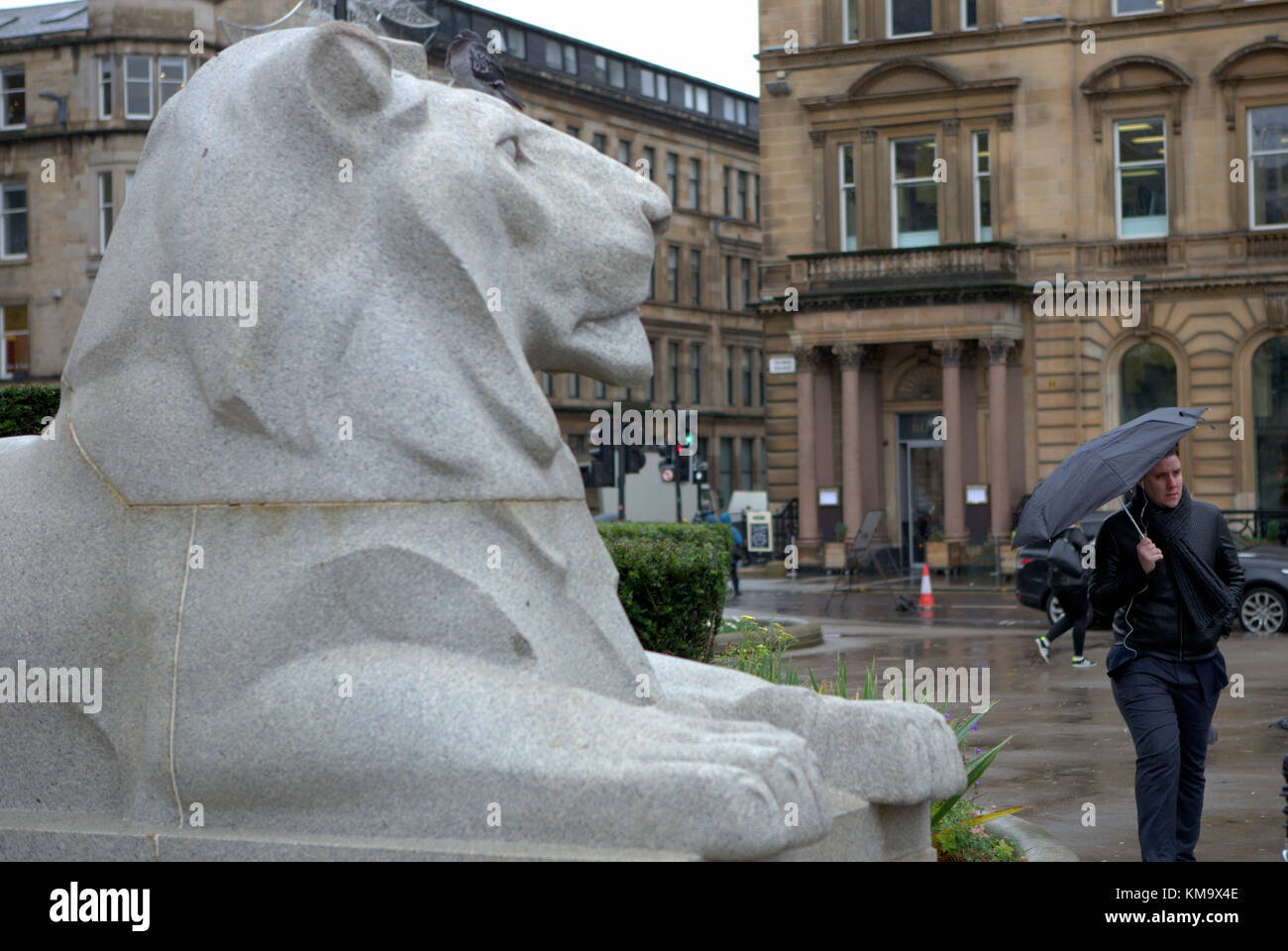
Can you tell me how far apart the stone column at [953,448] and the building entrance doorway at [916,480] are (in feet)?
4.92

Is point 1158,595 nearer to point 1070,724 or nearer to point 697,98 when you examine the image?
point 1070,724

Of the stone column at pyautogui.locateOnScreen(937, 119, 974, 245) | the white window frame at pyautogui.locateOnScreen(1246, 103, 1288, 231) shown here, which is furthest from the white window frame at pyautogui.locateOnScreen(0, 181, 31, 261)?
the white window frame at pyautogui.locateOnScreen(1246, 103, 1288, 231)

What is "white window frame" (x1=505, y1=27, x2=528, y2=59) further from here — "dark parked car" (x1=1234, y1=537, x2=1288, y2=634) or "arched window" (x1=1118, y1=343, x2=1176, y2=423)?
"dark parked car" (x1=1234, y1=537, x2=1288, y2=634)

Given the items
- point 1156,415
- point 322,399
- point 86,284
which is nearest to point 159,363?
point 322,399

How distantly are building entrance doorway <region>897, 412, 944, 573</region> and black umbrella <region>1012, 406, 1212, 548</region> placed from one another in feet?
97.4

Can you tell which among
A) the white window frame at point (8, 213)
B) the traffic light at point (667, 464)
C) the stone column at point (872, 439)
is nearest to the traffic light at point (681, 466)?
the traffic light at point (667, 464)

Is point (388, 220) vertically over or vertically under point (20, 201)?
under

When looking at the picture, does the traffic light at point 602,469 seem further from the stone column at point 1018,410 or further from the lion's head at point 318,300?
the lion's head at point 318,300

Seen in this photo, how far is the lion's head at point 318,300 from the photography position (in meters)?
4.88

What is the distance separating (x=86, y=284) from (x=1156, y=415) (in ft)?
133

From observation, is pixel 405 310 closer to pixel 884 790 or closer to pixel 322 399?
pixel 322 399

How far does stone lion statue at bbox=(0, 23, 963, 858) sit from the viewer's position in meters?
4.64
